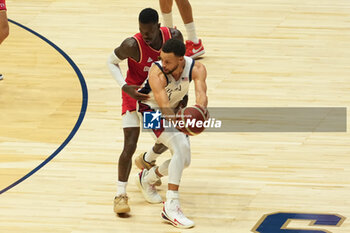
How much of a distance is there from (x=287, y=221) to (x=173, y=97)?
4.84ft

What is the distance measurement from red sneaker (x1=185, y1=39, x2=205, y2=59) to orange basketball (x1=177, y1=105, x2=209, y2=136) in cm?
437

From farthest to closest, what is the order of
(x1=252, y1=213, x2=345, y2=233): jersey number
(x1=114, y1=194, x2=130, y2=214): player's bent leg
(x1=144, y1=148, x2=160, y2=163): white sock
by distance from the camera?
(x1=144, y1=148, x2=160, y2=163): white sock → (x1=114, y1=194, x2=130, y2=214): player's bent leg → (x1=252, y1=213, x2=345, y2=233): jersey number

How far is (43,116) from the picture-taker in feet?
31.8

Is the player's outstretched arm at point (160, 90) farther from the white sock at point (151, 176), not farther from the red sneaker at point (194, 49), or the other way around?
the red sneaker at point (194, 49)

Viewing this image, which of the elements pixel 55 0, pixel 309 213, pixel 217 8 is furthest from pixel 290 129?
pixel 55 0

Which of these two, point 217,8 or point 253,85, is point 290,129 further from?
point 217,8

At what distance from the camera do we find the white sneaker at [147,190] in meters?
7.68

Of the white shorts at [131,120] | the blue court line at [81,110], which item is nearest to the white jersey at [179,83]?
the white shorts at [131,120]

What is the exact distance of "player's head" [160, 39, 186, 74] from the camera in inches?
268

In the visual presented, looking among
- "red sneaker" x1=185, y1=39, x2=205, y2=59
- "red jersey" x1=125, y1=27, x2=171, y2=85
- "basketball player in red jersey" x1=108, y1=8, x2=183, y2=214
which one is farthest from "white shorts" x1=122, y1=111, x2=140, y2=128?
"red sneaker" x1=185, y1=39, x2=205, y2=59

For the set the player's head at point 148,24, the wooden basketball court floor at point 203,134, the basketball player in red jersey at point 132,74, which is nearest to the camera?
the player's head at point 148,24

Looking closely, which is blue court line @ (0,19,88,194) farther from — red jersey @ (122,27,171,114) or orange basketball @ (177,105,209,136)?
orange basketball @ (177,105,209,136)

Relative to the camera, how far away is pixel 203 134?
9.15 meters

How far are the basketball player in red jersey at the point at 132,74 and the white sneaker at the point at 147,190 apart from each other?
0.28 metres
